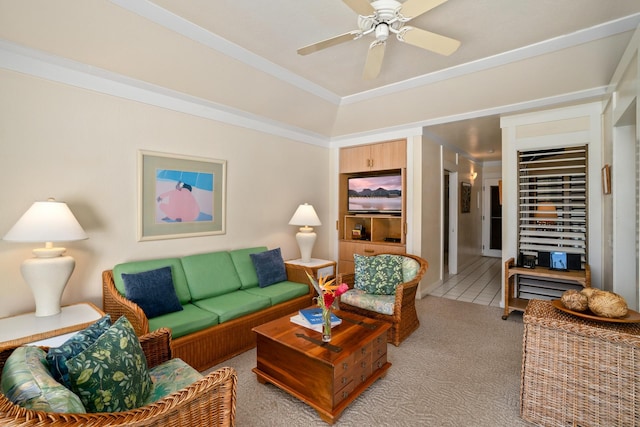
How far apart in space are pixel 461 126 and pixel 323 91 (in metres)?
2.13

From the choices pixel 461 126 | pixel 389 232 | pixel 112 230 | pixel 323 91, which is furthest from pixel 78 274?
pixel 461 126

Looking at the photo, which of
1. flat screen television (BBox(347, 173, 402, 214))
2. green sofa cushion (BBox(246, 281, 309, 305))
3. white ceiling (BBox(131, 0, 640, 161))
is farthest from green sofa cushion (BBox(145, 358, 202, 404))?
flat screen television (BBox(347, 173, 402, 214))

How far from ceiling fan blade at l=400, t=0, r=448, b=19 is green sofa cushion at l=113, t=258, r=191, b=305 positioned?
2.88 m

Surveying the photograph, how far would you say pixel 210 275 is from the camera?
3.14 meters

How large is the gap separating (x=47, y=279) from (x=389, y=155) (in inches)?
166

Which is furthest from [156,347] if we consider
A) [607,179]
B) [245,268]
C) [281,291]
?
[607,179]

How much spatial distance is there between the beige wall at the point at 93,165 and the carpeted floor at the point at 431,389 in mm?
1512

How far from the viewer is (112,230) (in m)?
2.74

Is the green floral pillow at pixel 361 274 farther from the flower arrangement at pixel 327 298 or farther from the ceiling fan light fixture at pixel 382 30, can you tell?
the ceiling fan light fixture at pixel 382 30

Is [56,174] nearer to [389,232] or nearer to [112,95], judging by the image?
[112,95]

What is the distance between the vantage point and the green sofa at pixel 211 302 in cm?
238

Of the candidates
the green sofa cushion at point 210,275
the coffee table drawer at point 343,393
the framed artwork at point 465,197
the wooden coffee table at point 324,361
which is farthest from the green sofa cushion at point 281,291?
the framed artwork at point 465,197

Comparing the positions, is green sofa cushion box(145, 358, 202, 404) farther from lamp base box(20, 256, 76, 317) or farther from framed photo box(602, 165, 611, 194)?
framed photo box(602, 165, 611, 194)

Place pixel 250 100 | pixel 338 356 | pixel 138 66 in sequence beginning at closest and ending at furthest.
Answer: pixel 338 356
pixel 138 66
pixel 250 100
